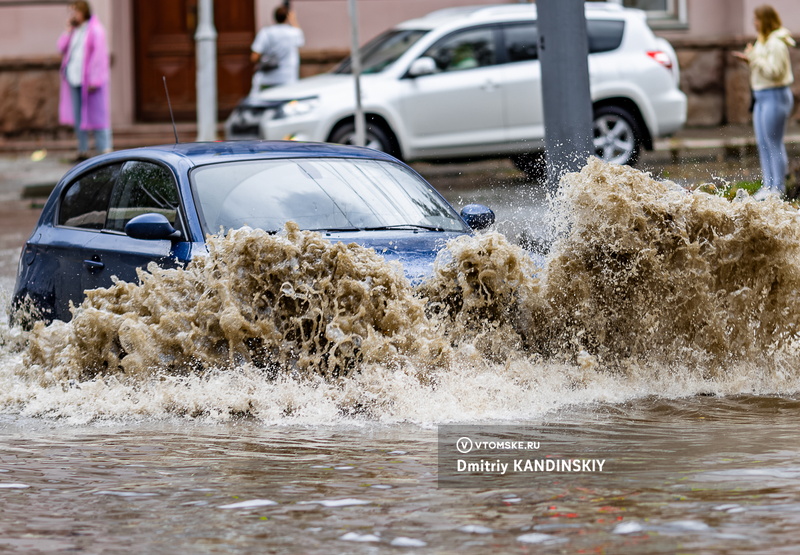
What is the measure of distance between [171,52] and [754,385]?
55.1 feet

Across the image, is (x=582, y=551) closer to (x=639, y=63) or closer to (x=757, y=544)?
(x=757, y=544)

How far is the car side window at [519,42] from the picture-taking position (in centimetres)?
1684

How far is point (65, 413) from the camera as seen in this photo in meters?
6.36

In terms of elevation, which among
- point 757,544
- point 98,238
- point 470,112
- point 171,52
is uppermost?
point 171,52

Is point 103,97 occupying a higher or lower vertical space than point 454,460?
higher

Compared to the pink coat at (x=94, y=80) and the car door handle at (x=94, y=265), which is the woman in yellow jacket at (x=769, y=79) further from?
the pink coat at (x=94, y=80)

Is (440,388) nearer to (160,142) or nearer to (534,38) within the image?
(534,38)

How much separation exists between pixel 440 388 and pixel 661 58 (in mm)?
11765

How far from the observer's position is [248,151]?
25.3 feet

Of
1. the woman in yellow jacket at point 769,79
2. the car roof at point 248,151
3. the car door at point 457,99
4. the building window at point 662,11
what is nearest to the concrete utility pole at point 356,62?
the car door at point 457,99

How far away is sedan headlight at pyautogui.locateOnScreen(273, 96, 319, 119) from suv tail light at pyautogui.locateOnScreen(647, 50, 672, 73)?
13.9 ft

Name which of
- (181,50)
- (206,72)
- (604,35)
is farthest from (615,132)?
(181,50)

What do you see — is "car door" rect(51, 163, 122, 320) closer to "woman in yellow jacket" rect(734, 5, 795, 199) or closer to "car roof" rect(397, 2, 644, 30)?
"woman in yellow jacket" rect(734, 5, 795, 199)

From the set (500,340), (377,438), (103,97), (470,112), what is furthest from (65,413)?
(103,97)
